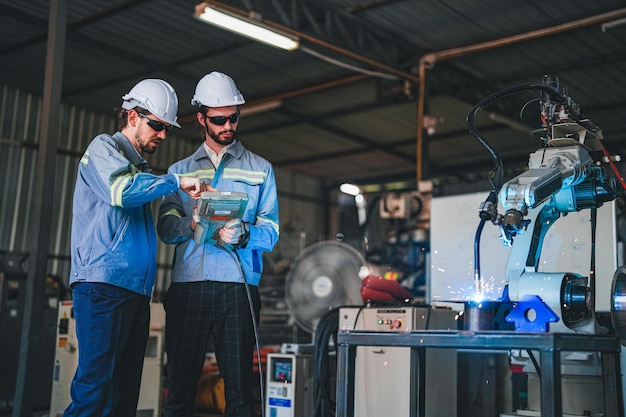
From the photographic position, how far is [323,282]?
6312 mm

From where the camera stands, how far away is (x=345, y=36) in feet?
27.5

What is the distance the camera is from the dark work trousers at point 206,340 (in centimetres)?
345

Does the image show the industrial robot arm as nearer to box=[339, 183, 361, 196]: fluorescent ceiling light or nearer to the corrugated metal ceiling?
the corrugated metal ceiling

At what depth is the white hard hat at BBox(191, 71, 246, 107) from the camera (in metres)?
3.68

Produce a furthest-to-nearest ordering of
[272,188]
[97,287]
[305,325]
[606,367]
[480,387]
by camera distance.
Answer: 1. [305,325]
2. [480,387]
3. [272,188]
4. [97,287]
5. [606,367]

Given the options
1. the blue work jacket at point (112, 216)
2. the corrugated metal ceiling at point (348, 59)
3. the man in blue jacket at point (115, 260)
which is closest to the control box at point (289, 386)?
the man in blue jacket at point (115, 260)

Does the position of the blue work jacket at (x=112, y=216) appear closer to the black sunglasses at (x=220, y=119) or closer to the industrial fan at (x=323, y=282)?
the black sunglasses at (x=220, y=119)

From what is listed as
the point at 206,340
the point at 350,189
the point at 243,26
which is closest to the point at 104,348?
the point at 206,340

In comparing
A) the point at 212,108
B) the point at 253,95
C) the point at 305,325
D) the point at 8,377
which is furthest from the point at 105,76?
the point at 212,108

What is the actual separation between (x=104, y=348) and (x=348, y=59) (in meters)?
6.86

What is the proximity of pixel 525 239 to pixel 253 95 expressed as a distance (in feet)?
26.4

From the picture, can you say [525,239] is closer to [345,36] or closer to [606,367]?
[606,367]

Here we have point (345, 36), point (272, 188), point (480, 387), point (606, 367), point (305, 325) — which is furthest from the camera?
point (345, 36)

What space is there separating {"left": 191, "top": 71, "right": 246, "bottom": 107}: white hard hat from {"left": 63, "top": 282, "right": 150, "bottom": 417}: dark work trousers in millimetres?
1043
